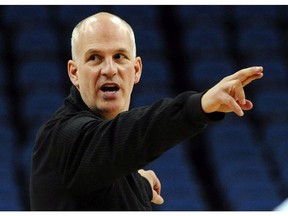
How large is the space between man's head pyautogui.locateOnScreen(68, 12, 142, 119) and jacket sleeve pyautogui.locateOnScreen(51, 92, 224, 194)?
0.42 ft

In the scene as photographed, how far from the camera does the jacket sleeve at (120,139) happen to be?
116 cm

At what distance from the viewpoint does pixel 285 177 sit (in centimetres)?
416

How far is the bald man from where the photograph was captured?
1.14 metres

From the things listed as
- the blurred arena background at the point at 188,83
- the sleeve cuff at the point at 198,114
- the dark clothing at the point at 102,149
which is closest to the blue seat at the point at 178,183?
the blurred arena background at the point at 188,83

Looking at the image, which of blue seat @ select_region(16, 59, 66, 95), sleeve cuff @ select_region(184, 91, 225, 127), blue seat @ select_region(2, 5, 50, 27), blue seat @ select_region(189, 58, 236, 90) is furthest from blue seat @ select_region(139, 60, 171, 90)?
sleeve cuff @ select_region(184, 91, 225, 127)

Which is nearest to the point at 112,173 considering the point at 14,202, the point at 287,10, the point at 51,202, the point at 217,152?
the point at 51,202

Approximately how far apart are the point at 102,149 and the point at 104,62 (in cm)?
28

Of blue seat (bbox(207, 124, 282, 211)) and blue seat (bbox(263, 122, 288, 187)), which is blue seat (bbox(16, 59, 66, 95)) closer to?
blue seat (bbox(207, 124, 282, 211))

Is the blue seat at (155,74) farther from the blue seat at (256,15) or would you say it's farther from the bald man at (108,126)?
the bald man at (108,126)

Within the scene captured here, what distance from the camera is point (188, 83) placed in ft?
14.2

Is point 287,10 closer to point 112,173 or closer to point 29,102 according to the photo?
point 29,102

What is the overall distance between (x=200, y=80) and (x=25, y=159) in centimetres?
128

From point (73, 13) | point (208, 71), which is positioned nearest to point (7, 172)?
point (73, 13)

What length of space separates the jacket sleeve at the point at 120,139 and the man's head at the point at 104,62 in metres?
0.13
